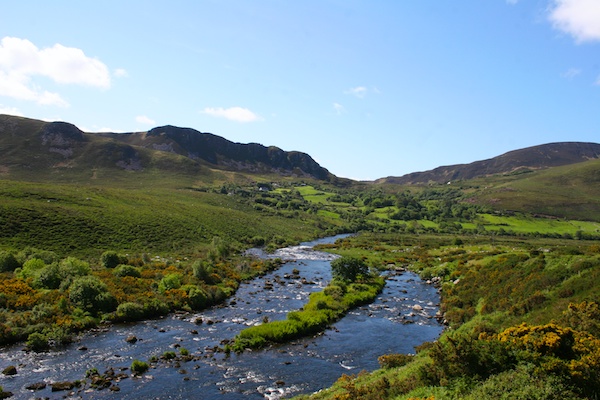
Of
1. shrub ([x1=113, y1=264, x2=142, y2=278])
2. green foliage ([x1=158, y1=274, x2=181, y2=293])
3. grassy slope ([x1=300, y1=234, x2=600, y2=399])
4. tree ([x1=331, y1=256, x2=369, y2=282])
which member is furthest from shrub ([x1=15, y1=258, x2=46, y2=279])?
tree ([x1=331, y1=256, x2=369, y2=282])

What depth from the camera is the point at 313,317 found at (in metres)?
43.4

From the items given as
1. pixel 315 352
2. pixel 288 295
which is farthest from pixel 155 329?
pixel 288 295

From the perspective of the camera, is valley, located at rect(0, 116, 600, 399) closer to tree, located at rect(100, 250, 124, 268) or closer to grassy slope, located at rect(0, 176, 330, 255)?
tree, located at rect(100, 250, 124, 268)

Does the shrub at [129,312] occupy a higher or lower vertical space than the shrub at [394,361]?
lower

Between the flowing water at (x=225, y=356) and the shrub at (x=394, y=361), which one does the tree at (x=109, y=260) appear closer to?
the flowing water at (x=225, y=356)

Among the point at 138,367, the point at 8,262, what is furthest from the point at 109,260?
the point at 138,367

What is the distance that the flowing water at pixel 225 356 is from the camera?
27859mm

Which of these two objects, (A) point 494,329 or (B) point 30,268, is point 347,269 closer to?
(A) point 494,329

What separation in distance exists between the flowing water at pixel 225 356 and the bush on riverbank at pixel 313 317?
4.05ft

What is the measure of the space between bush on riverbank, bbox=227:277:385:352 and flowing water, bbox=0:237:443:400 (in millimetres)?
1236

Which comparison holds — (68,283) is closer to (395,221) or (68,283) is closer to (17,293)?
(17,293)

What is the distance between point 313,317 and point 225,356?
1265 cm

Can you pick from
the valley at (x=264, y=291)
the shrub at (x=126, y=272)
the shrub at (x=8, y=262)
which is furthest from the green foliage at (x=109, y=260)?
the shrub at (x=8, y=262)

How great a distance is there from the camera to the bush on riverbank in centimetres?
3738
